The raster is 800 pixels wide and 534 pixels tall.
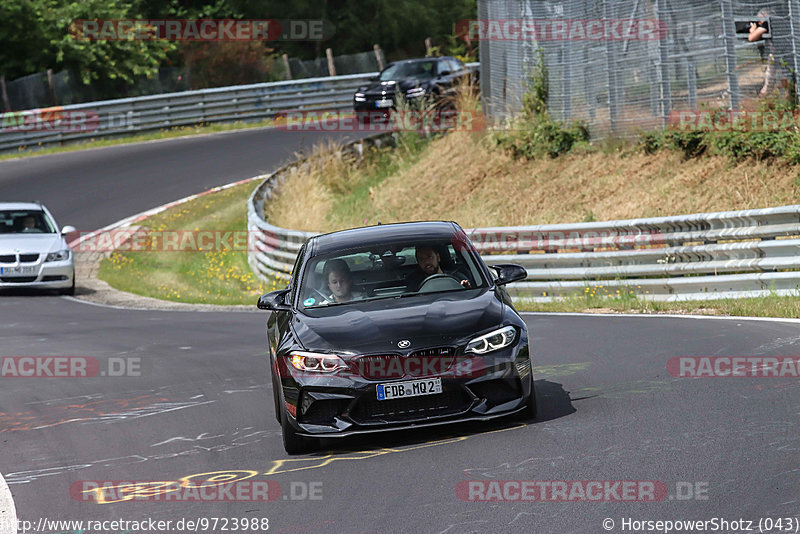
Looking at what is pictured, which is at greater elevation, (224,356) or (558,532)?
(558,532)

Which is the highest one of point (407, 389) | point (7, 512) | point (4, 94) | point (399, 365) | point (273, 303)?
point (4, 94)

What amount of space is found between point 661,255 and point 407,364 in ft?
27.2

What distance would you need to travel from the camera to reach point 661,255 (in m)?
15.6

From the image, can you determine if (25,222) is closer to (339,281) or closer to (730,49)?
(730,49)

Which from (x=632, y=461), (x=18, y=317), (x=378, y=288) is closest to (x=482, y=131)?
(x=18, y=317)

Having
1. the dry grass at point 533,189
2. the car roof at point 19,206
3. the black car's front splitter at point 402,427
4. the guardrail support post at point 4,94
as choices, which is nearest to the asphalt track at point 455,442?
the black car's front splitter at point 402,427

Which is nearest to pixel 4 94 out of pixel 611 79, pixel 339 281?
pixel 611 79

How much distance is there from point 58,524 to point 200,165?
94.6 ft

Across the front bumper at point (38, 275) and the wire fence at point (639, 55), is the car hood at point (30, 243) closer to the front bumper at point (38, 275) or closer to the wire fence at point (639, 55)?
the front bumper at point (38, 275)

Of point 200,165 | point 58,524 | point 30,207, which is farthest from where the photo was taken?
point 200,165

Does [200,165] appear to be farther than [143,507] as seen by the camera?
Yes

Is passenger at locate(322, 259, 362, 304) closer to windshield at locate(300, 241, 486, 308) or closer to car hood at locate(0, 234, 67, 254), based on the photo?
windshield at locate(300, 241, 486, 308)

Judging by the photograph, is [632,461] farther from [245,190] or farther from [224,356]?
[245,190]

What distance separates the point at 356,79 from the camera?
44031 millimetres
